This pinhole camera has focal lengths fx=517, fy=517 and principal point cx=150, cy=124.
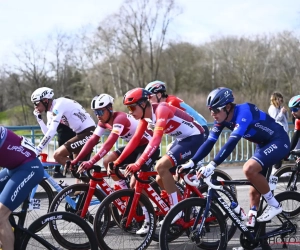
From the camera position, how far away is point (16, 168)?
17.1 ft

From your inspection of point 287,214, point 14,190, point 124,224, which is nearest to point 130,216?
point 124,224

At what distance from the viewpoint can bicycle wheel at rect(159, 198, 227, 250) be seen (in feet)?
18.0

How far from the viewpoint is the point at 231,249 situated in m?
6.38

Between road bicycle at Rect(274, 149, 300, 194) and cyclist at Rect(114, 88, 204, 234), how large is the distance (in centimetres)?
178

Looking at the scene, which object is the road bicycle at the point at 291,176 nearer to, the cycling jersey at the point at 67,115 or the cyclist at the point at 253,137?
the cyclist at the point at 253,137

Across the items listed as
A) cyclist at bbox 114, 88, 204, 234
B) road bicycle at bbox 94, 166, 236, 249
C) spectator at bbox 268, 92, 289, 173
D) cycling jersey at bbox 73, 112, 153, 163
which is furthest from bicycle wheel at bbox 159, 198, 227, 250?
spectator at bbox 268, 92, 289, 173

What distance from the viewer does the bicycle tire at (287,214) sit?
5996 mm

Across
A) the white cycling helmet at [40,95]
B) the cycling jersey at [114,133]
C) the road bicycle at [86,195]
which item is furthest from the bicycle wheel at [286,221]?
the white cycling helmet at [40,95]

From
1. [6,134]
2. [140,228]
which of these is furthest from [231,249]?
[6,134]

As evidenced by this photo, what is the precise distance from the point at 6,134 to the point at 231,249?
10.1ft

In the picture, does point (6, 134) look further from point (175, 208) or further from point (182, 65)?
point (182, 65)

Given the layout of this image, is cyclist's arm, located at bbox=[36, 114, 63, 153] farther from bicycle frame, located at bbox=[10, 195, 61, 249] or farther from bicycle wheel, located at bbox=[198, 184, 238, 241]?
bicycle wheel, located at bbox=[198, 184, 238, 241]

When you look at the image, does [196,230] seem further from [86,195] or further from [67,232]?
[86,195]

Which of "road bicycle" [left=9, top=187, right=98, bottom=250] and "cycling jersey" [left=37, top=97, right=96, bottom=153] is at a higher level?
"cycling jersey" [left=37, top=97, right=96, bottom=153]
